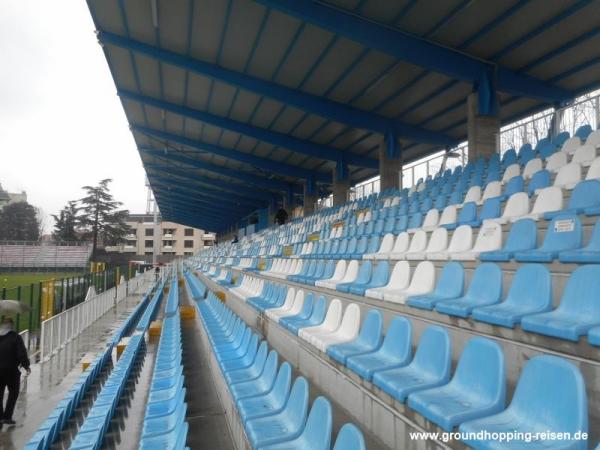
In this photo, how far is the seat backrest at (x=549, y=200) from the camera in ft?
11.5

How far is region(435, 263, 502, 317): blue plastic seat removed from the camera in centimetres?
226

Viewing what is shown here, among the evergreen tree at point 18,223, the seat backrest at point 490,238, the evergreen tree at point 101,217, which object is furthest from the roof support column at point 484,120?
the evergreen tree at point 18,223

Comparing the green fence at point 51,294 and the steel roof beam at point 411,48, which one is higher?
the steel roof beam at point 411,48

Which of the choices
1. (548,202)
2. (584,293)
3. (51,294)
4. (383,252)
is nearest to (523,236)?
(548,202)

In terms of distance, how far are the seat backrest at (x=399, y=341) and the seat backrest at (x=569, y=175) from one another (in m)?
2.73

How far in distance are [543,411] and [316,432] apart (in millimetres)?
902

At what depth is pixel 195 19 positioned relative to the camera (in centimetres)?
891

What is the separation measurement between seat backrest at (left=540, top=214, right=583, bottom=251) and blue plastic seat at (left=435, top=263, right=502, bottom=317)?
17.1 inches

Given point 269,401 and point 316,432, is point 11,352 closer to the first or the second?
point 269,401

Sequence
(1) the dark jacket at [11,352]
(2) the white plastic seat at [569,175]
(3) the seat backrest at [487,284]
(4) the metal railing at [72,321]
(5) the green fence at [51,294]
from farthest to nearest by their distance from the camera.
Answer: (5) the green fence at [51,294] < (4) the metal railing at [72,321] < (1) the dark jacket at [11,352] < (2) the white plastic seat at [569,175] < (3) the seat backrest at [487,284]

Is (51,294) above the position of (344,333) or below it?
below

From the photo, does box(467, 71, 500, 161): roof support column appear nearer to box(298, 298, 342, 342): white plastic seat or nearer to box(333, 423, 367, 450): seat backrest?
box(298, 298, 342, 342): white plastic seat

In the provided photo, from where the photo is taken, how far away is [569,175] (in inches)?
163

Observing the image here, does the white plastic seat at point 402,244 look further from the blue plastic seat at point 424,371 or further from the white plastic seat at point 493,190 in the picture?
the blue plastic seat at point 424,371
